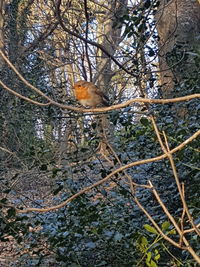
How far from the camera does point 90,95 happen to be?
4.36 metres

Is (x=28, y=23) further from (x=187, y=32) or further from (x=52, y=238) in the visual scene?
(x=52, y=238)

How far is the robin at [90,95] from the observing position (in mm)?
4352

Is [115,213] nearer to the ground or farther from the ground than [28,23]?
nearer to the ground

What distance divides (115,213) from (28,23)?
7.15 meters

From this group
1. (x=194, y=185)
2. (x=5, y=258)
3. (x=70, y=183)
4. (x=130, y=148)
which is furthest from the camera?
(x=5, y=258)

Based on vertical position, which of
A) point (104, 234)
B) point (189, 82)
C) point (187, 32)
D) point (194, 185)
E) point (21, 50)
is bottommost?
point (104, 234)

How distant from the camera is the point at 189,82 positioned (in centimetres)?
398

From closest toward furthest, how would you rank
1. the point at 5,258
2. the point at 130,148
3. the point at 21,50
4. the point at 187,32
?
the point at 130,148
the point at 5,258
the point at 187,32
the point at 21,50

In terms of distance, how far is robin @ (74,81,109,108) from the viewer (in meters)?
4.35

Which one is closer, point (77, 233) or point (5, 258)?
point (77, 233)

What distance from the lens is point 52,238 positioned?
11.4 ft

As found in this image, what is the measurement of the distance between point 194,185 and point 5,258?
2.53 metres

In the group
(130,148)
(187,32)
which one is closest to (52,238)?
(130,148)

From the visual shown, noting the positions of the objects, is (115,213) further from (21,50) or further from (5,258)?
(21,50)
